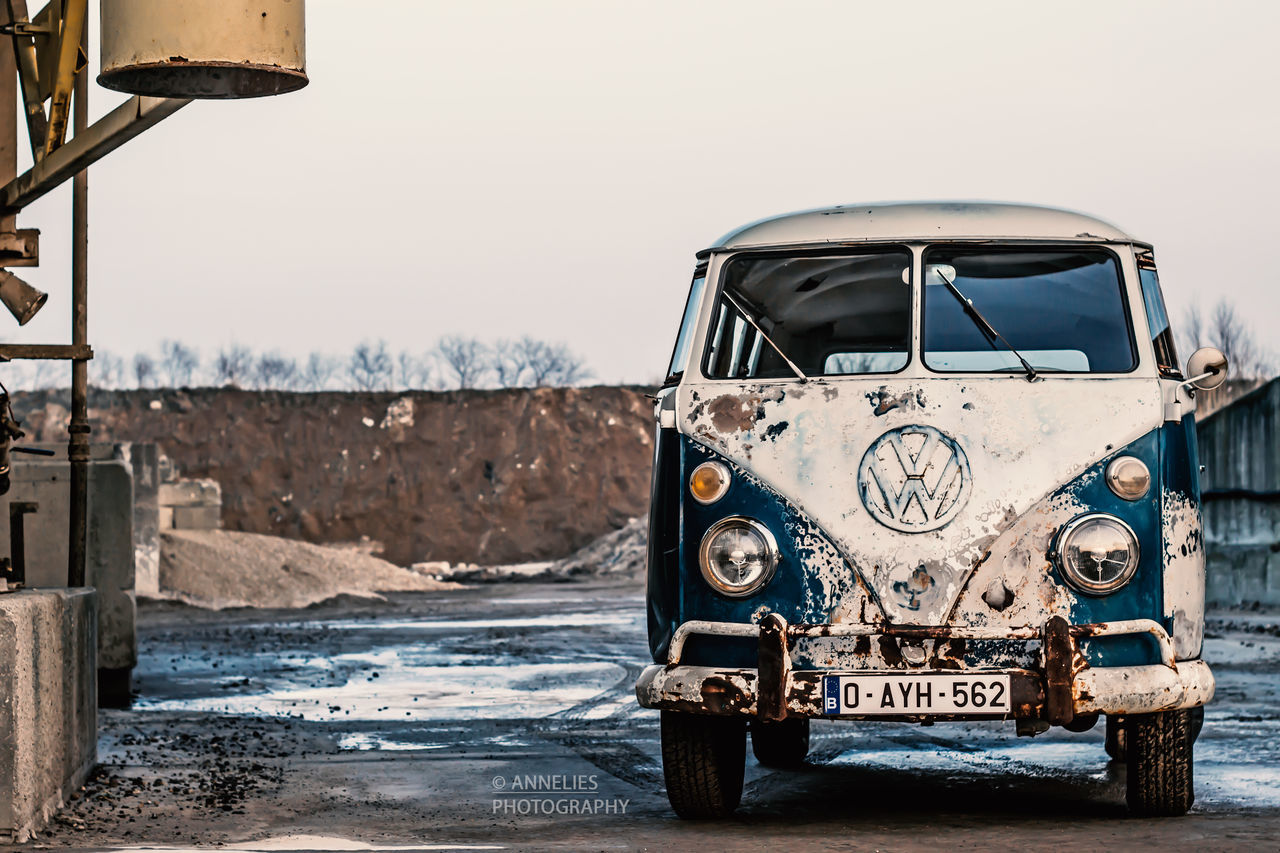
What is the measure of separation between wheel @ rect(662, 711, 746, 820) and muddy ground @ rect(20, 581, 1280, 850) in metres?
0.09

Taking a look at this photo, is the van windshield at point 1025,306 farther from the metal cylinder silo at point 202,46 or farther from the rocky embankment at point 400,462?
the rocky embankment at point 400,462

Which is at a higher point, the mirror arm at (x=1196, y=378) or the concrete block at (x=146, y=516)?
the mirror arm at (x=1196, y=378)

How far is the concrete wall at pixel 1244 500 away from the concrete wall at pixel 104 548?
14.9 metres

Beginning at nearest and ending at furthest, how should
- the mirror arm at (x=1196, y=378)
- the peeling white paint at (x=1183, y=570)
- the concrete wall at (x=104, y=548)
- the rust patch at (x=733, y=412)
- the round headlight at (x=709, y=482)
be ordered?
the peeling white paint at (x=1183, y=570) < the round headlight at (x=709, y=482) < the rust patch at (x=733, y=412) < the mirror arm at (x=1196, y=378) < the concrete wall at (x=104, y=548)

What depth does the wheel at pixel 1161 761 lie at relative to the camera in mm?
6000

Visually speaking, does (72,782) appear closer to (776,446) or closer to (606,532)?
(776,446)

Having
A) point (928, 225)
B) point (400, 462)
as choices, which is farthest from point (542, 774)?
point (400, 462)

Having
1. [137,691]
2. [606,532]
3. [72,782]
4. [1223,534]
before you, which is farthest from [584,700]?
[606,532]

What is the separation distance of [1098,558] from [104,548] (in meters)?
7.59

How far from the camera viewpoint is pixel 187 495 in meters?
32.3

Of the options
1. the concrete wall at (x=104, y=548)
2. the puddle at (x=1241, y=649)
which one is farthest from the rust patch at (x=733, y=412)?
the puddle at (x=1241, y=649)

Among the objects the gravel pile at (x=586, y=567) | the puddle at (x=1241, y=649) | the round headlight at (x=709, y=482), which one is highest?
the round headlight at (x=709, y=482)

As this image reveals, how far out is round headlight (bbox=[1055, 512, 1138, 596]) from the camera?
5855 mm

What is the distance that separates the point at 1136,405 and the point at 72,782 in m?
4.58
